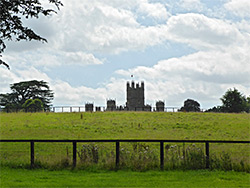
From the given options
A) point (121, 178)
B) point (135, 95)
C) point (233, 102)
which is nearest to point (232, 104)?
point (233, 102)

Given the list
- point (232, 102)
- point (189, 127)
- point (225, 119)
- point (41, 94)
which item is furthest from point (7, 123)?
point (232, 102)

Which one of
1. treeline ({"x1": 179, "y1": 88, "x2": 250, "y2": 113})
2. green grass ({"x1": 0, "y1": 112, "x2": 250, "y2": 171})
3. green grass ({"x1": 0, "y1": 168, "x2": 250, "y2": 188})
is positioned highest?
treeline ({"x1": 179, "y1": 88, "x2": 250, "y2": 113})

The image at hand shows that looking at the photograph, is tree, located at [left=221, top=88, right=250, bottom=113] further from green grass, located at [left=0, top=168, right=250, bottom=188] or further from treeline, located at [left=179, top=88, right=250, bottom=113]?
green grass, located at [left=0, top=168, right=250, bottom=188]

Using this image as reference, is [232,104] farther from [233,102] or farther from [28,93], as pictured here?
[28,93]

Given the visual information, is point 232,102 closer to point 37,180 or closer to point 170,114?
point 170,114

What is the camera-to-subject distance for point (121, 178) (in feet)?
42.9

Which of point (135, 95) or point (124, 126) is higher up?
point (135, 95)

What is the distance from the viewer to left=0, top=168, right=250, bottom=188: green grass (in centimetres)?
1235

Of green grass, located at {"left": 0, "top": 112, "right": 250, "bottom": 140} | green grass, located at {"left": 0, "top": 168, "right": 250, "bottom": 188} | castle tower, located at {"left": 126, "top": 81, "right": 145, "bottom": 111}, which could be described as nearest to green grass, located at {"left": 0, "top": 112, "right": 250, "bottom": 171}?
green grass, located at {"left": 0, "top": 112, "right": 250, "bottom": 140}

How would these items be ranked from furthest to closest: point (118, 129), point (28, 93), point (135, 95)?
point (135, 95), point (28, 93), point (118, 129)

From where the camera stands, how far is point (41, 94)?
85.4 metres

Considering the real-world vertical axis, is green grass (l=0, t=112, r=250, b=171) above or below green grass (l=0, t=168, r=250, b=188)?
above

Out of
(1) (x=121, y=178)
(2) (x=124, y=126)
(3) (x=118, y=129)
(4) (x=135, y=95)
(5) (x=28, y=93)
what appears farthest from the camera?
(4) (x=135, y=95)

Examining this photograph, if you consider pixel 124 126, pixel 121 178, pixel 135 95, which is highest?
pixel 135 95
